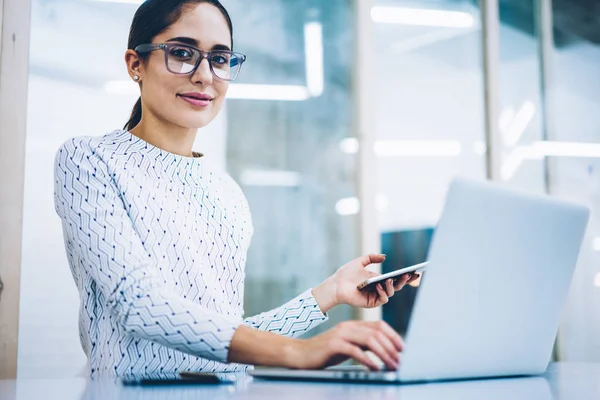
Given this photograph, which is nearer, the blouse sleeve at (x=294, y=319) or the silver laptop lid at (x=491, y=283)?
the silver laptop lid at (x=491, y=283)

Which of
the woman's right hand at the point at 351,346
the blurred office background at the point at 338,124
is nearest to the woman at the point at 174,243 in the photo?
the woman's right hand at the point at 351,346

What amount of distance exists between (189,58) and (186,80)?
48 millimetres

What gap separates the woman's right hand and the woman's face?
0.72 m

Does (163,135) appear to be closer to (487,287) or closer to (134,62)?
(134,62)

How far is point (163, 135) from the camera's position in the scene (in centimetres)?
156

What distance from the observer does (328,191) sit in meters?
3.30

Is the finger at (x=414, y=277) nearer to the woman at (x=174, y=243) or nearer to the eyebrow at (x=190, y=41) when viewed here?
the woman at (x=174, y=243)

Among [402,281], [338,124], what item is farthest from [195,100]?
[338,124]

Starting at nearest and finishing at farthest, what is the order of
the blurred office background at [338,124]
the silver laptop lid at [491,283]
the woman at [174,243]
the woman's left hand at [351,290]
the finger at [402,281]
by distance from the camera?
the silver laptop lid at [491,283], the woman at [174,243], the finger at [402,281], the woman's left hand at [351,290], the blurred office background at [338,124]

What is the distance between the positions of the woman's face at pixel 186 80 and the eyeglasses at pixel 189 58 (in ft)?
0.04

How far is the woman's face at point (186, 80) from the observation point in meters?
1.49

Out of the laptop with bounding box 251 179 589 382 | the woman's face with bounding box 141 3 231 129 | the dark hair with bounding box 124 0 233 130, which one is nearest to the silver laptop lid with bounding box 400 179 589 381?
the laptop with bounding box 251 179 589 382

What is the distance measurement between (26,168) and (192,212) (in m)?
1.61

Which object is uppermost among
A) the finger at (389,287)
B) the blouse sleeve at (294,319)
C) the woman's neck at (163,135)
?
the woman's neck at (163,135)
